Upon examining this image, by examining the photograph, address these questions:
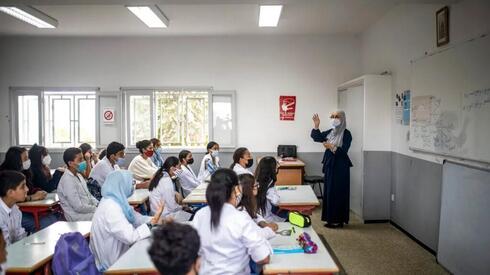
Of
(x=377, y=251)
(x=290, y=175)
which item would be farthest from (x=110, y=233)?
(x=290, y=175)

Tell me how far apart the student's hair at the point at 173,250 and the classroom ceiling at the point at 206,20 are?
4.16 meters

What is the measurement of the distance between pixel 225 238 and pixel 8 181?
2.04 m

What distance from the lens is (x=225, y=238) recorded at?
7.41 ft

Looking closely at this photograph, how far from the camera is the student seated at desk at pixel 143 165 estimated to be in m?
6.13

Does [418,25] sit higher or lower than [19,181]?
higher

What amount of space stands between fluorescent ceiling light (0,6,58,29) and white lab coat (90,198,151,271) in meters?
4.04

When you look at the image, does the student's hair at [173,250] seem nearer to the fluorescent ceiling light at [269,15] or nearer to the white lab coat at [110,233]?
the white lab coat at [110,233]

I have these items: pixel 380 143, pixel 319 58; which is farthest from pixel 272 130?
pixel 380 143

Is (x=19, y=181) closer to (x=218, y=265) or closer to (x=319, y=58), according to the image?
(x=218, y=265)

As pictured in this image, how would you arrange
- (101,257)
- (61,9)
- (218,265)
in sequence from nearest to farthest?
(218,265), (101,257), (61,9)

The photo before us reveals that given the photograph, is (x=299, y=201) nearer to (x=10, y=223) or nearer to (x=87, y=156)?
(x=10, y=223)

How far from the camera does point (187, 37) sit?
7.90 m

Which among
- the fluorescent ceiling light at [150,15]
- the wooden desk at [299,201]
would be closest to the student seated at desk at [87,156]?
the fluorescent ceiling light at [150,15]

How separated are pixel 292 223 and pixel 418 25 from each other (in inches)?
131
